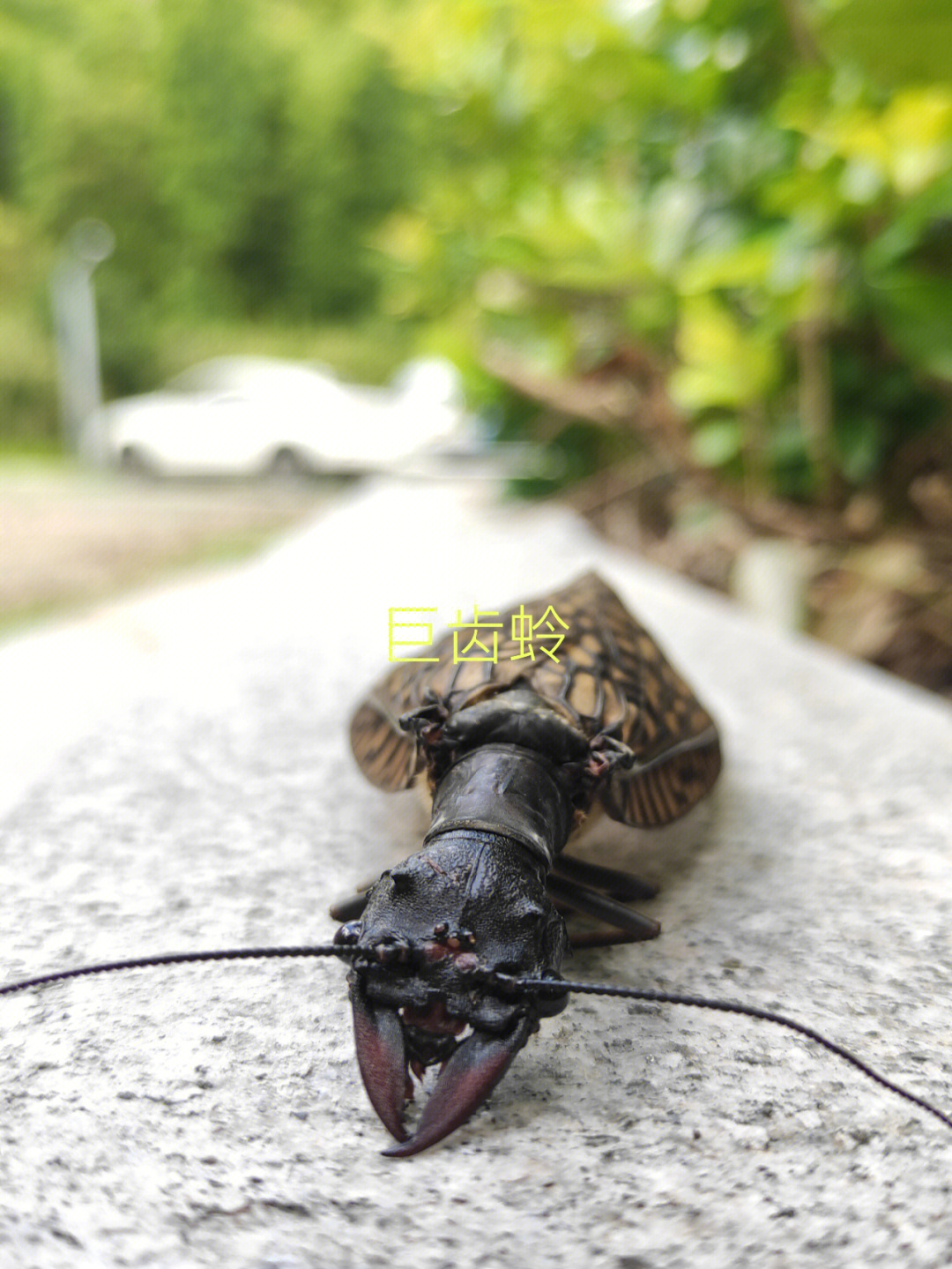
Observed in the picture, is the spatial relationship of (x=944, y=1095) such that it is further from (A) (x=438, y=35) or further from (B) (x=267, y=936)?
(A) (x=438, y=35)

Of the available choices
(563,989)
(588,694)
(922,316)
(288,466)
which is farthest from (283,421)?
(563,989)

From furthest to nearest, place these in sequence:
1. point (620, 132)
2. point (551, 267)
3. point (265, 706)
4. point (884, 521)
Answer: point (620, 132), point (551, 267), point (884, 521), point (265, 706)

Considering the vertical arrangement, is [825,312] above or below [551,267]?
below

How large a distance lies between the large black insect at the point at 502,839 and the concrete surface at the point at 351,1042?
3 centimetres

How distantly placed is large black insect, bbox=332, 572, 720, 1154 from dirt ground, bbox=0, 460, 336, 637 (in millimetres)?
1000

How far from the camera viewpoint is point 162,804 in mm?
809

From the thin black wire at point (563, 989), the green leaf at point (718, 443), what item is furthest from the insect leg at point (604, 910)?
the green leaf at point (718, 443)

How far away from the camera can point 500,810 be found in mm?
471

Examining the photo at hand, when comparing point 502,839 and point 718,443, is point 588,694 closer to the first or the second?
point 502,839

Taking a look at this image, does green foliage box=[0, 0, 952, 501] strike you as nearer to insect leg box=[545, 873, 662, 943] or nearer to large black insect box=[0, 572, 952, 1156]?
large black insect box=[0, 572, 952, 1156]

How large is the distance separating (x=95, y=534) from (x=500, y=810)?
1.62 m

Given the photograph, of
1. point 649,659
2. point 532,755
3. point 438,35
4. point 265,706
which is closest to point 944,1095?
point 532,755

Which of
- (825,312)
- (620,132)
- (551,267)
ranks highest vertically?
(620,132)

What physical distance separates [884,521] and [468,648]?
4.00ft
